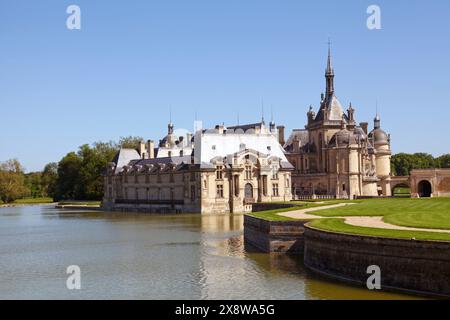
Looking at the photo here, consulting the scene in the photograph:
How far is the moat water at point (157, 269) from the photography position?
30.9 metres

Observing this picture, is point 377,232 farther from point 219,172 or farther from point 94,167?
point 94,167

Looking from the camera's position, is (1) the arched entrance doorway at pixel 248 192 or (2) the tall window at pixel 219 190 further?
(1) the arched entrance doorway at pixel 248 192

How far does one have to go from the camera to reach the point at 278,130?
127000 millimetres

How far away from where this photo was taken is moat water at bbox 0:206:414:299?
30859 mm

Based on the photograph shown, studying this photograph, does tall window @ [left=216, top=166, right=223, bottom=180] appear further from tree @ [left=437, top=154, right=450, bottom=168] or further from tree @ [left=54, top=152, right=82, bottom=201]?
tree @ [left=437, top=154, right=450, bottom=168]

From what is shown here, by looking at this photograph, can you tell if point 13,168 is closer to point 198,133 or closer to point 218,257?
point 198,133

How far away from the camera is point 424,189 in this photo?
322 feet

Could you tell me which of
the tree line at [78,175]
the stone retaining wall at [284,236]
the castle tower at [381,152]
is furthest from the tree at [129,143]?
the stone retaining wall at [284,236]

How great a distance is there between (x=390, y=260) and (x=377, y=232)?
3251mm

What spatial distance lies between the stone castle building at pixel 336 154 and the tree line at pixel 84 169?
36.0 metres

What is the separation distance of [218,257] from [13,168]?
137 m

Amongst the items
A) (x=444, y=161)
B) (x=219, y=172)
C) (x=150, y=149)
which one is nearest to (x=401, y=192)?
(x=444, y=161)

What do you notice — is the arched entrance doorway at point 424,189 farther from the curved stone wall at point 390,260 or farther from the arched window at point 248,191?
the curved stone wall at point 390,260
